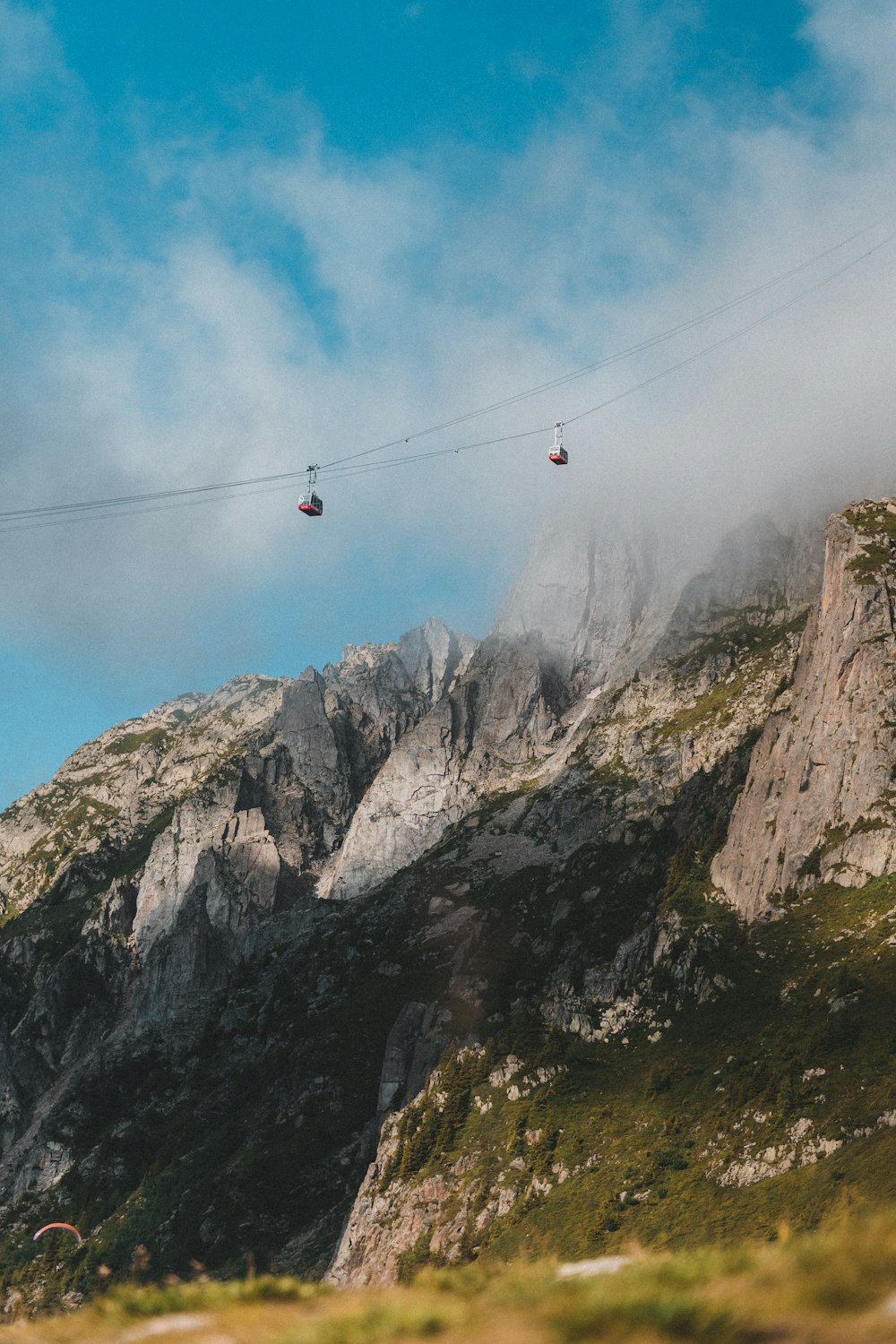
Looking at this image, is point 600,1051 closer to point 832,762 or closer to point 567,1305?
point 832,762

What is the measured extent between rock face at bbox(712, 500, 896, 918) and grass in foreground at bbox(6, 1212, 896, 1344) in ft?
341

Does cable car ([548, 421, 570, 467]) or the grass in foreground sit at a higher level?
cable car ([548, 421, 570, 467])

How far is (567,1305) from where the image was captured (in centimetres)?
941

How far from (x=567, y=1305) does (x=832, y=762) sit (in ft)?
389

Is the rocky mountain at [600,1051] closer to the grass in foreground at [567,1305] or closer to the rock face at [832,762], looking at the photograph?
the rock face at [832,762]

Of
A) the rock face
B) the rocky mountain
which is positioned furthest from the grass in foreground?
the rock face

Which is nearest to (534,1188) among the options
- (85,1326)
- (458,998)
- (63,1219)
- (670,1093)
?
(670,1093)

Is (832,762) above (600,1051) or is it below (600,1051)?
above

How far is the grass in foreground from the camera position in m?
8.69

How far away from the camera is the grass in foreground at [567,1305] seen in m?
8.69

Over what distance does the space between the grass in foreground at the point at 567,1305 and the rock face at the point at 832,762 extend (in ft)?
341

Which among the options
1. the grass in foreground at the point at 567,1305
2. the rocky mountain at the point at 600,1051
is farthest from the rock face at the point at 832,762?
the grass in foreground at the point at 567,1305

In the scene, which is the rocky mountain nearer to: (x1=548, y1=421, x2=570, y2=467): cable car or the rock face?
the rock face

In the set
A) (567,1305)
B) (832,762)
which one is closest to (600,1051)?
(832,762)
